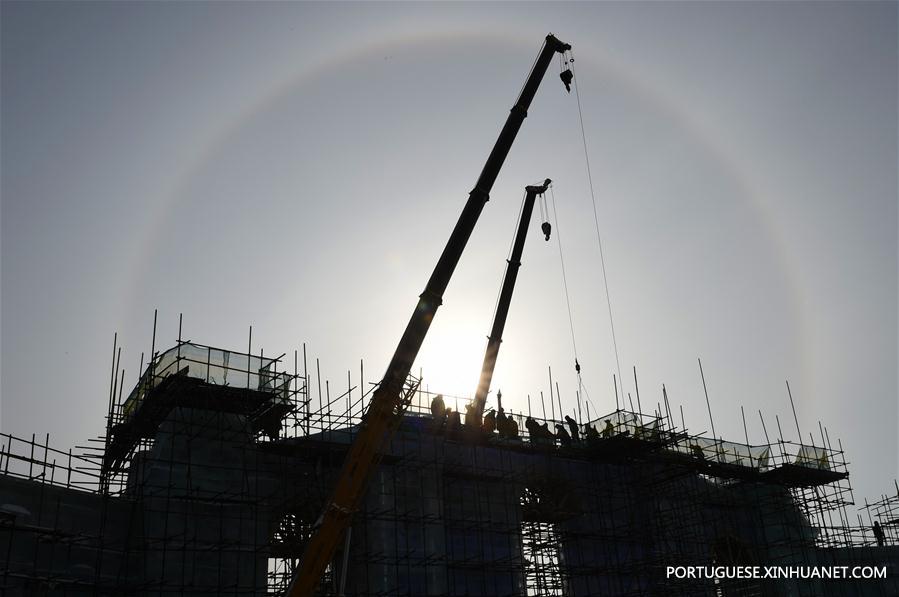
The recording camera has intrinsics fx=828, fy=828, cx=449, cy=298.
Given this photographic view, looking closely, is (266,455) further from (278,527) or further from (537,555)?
(537,555)

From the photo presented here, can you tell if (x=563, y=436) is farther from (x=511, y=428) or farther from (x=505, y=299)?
(x=505, y=299)

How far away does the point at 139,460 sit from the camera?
1158 inches

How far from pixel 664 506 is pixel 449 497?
38.0 ft

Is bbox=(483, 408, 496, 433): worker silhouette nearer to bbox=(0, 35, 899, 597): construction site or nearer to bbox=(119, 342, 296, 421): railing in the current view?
bbox=(0, 35, 899, 597): construction site

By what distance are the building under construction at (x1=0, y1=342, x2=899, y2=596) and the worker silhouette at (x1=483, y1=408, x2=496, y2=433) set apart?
1.36ft

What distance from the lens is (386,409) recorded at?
82.6 feet

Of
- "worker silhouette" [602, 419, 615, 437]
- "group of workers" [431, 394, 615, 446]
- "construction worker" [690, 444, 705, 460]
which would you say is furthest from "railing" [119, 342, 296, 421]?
"construction worker" [690, 444, 705, 460]

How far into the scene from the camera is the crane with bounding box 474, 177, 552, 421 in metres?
39.2

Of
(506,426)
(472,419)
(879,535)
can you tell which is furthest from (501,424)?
(879,535)

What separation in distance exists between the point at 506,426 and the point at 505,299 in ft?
24.1

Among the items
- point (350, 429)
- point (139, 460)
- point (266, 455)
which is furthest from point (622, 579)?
point (139, 460)

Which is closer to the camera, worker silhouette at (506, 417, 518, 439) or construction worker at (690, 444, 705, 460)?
worker silhouette at (506, 417, 518, 439)

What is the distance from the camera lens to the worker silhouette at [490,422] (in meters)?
36.2

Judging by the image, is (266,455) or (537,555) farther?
(537,555)
